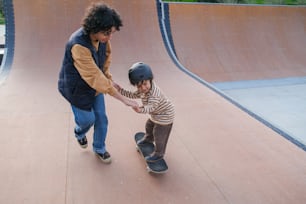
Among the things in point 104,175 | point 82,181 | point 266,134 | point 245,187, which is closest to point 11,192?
point 82,181

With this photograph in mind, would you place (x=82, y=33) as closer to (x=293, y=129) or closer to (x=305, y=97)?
(x=293, y=129)

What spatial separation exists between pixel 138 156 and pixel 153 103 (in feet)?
2.26

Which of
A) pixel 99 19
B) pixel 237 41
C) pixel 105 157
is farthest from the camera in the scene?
pixel 237 41

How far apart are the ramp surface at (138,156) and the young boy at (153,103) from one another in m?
0.30

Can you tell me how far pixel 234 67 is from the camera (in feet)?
22.0

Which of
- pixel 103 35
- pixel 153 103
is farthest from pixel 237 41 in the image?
pixel 103 35

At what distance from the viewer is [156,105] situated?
77.6 inches

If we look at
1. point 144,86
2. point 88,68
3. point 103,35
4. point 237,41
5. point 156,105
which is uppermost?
point 103,35

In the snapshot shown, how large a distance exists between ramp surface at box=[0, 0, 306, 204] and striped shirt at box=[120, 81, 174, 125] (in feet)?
1.55

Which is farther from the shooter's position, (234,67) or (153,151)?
(234,67)

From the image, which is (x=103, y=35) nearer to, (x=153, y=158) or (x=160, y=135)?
(x=160, y=135)

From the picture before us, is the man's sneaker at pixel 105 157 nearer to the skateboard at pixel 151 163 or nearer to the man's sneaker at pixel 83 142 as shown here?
the man's sneaker at pixel 83 142

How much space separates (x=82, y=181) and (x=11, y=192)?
48 centimetres

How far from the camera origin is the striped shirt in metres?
1.96
